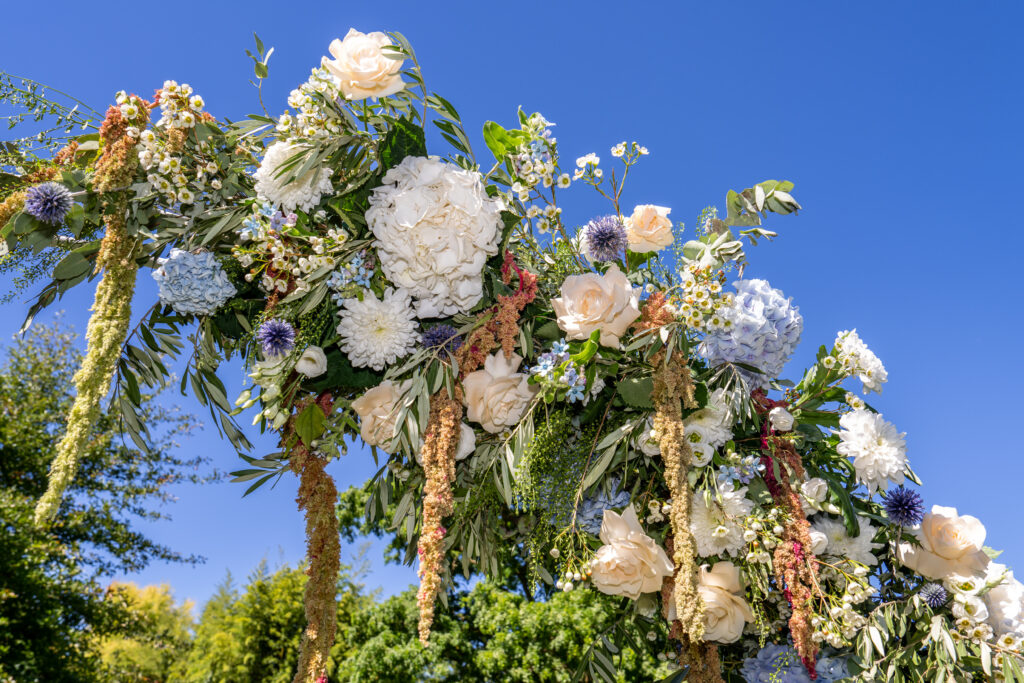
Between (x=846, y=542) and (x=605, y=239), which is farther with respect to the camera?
(x=605, y=239)

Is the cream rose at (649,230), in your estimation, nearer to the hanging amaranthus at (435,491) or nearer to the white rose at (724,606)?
the hanging amaranthus at (435,491)

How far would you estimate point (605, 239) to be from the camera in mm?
2131

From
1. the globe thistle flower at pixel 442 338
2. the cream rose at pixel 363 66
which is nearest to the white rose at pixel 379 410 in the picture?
the globe thistle flower at pixel 442 338

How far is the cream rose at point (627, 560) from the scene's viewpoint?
6.31ft

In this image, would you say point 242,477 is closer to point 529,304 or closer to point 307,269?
point 307,269

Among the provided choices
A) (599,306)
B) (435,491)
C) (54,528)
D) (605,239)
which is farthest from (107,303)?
(54,528)

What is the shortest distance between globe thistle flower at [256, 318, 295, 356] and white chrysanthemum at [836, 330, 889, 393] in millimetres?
1687

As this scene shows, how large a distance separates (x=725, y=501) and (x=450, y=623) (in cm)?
668

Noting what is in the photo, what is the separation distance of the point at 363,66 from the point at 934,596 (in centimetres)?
234

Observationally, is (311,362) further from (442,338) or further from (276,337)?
(442,338)

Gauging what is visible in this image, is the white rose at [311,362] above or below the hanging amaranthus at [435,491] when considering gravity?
above

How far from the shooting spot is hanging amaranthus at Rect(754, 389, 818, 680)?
67.8 inches

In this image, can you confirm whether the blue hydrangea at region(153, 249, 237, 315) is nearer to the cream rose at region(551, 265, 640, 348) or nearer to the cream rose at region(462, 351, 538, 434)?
the cream rose at region(462, 351, 538, 434)

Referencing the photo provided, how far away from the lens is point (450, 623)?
7.73 m
